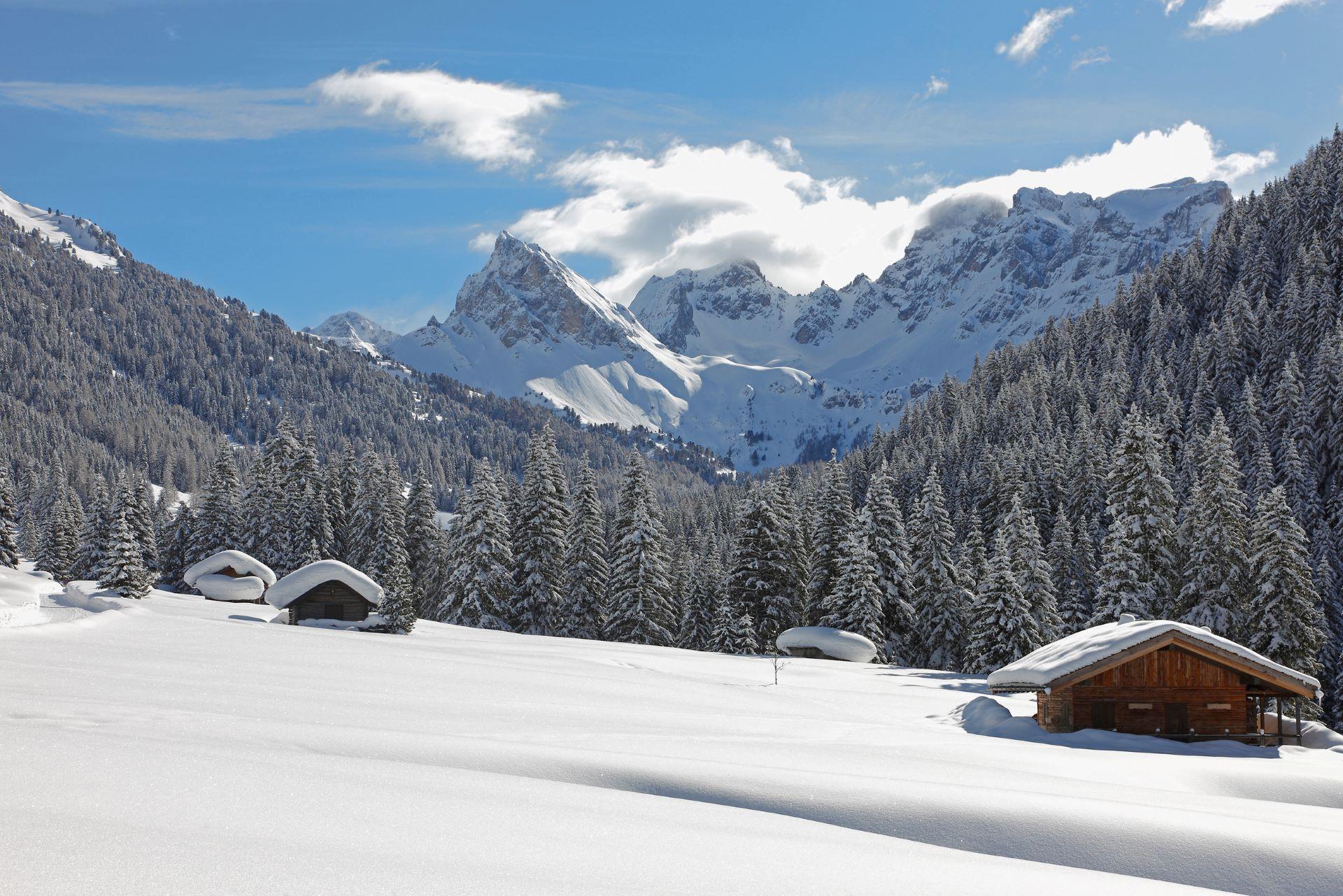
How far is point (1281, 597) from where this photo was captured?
134ft

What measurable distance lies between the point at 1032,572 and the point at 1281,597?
11.1 metres

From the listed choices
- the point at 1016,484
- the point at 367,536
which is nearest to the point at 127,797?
the point at 367,536

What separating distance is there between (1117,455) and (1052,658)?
2615cm


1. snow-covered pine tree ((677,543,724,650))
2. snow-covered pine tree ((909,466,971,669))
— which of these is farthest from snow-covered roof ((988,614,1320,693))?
snow-covered pine tree ((677,543,724,650))

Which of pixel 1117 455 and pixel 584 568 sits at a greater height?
pixel 1117 455

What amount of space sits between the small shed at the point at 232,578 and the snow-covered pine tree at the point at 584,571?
55.1ft

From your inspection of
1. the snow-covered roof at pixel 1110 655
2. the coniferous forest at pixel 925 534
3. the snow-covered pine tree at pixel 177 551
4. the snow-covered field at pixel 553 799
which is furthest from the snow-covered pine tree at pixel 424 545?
the snow-covered field at pixel 553 799

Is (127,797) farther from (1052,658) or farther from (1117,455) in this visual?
(1117,455)

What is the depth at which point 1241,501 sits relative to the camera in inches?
1768

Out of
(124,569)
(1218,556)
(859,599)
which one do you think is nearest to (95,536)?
(124,569)

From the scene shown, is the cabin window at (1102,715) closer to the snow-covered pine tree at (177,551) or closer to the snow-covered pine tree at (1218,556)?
the snow-covered pine tree at (1218,556)

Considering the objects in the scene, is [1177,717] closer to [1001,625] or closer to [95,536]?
[1001,625]

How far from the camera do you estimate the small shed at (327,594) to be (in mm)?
41031

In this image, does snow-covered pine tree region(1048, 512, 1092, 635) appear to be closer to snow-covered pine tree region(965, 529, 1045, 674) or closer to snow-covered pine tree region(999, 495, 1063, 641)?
snow-covered pine tree region(999, 495, 1063, 641)
